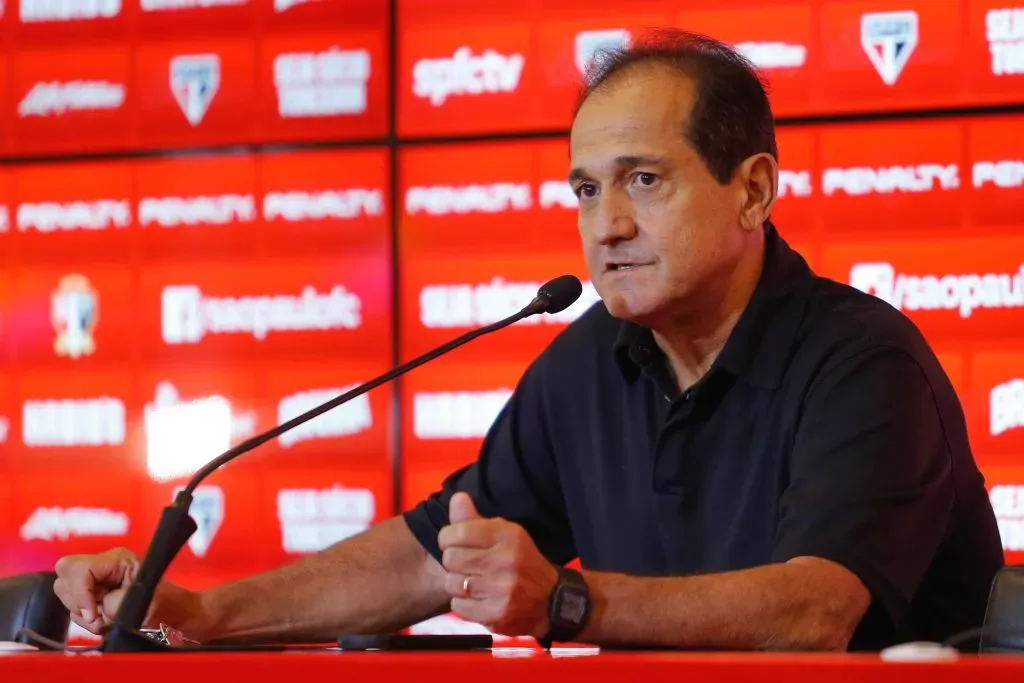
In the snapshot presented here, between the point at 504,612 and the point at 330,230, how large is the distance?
1999 millimetres

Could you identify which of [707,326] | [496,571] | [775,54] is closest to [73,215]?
[775,54]

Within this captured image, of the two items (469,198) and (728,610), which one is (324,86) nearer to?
(469,198)

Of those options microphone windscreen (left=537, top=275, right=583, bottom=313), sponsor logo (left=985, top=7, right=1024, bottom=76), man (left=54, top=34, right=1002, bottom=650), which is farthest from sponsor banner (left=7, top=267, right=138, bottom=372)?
sponsor logo (left=985, top=7, right=1024, bottom=76)

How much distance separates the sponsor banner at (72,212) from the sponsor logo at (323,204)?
37cm

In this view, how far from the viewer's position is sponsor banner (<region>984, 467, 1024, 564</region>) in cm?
277

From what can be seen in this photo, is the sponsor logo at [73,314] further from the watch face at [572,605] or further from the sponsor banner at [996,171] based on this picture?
the watch face at [572,605]

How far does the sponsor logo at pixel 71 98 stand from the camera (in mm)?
3291

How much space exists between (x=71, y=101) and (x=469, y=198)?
1.04 metres

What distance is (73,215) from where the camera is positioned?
328cm

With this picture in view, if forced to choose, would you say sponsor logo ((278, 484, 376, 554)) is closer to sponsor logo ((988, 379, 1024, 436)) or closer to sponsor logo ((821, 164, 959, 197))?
sponsor logo ((821, 164, 959, 197))

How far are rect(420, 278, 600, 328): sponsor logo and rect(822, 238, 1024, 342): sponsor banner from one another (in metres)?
0.59

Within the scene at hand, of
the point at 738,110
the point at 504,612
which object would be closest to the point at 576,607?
the point at 504,612

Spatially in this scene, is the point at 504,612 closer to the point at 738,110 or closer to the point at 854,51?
the point at 738,110

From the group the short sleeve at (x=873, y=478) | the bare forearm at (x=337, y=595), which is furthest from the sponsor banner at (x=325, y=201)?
the short sleeve at (x=873, y=478)
